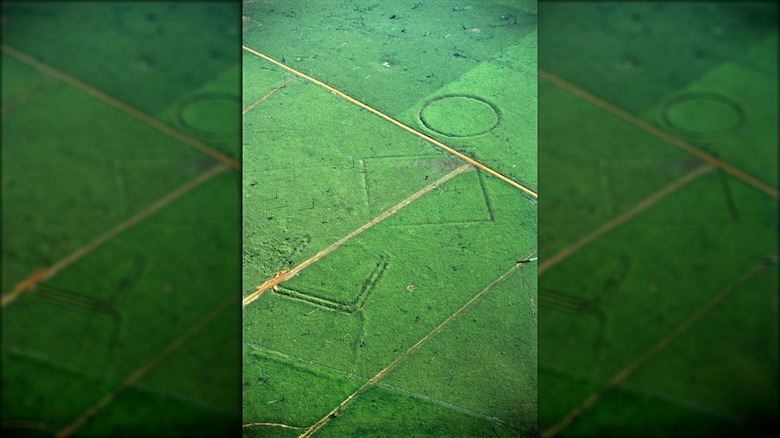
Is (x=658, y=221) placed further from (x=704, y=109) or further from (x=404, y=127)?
(x=404, y=127)

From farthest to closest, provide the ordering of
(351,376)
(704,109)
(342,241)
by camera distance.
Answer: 1. (704,109)
2. (342,241)
3. (351,376)

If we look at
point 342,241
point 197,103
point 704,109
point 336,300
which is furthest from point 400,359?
point 704,109

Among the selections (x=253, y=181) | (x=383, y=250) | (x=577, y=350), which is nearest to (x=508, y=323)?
(x=577, y=350)

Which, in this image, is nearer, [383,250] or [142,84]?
[383,250]

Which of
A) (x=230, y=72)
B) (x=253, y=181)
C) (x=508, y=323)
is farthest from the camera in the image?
(x=230, y=72)

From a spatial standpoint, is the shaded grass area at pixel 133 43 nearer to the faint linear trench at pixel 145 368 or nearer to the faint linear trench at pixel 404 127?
the faint linear trench at pixel 404 127

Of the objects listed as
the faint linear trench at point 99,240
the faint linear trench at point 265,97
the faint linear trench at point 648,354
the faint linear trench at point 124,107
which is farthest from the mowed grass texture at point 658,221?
the faint linear trench at point 99,240

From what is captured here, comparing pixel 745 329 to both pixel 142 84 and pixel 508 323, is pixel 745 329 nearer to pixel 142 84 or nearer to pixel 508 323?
pixel 508 323
